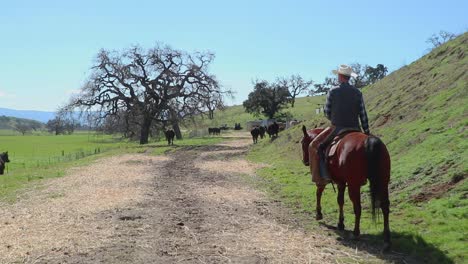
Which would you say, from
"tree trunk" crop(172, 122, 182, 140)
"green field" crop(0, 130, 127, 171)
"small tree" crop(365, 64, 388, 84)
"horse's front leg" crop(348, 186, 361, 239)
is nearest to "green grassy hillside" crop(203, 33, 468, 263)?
"horse's front leg" crop(348, 186, 361, 239)

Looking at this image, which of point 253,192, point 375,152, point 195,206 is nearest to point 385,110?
point 253,192

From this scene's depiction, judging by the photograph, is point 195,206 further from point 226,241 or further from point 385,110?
point 385,110

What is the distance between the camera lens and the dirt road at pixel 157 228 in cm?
646

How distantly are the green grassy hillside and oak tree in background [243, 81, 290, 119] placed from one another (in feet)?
187

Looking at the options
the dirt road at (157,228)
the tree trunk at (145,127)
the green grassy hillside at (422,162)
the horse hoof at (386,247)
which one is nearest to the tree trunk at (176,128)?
the tree trunk at (145,127)

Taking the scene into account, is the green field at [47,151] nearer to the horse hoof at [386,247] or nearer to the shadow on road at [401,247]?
the shadow on road at [401,247]

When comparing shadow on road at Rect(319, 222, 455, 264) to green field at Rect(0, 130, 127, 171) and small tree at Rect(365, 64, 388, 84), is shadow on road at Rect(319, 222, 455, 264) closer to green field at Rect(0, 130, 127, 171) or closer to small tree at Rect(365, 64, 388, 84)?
green field at Rect(0, 130, 127, 171)

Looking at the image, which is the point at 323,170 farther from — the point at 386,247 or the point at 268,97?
the point at 268,97

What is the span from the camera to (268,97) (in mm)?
82375

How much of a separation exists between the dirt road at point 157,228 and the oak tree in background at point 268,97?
6878 cm

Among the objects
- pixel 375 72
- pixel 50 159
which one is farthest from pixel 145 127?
A: pixel 375 72

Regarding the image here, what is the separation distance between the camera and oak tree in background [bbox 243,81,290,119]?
82.4m

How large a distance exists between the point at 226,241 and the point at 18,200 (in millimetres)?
7466

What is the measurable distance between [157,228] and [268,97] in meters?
75.1
